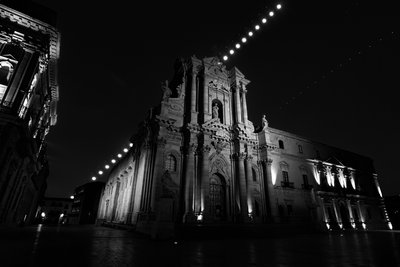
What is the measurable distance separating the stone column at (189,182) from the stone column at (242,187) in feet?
18.8

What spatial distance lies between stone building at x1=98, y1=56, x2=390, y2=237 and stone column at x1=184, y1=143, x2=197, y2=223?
100mm

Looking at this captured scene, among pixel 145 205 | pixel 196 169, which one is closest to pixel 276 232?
pixel 196 169

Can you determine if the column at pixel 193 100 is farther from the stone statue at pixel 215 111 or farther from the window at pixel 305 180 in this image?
the window at pixel 305 180

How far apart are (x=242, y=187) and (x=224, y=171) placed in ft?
8.82

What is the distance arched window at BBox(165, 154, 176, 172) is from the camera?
23.0 m

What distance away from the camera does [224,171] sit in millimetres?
25375

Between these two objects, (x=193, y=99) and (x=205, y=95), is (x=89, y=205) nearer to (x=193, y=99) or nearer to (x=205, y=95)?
(x=193, y=99)

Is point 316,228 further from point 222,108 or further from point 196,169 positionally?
point 222,108

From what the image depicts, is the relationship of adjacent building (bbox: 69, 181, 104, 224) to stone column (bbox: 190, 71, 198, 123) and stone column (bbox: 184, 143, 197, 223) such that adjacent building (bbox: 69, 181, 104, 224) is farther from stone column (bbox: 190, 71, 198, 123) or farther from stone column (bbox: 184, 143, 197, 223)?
stone column (bbox: 184, 143, 197, 223)

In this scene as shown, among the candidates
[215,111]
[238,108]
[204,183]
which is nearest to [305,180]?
[238,108]

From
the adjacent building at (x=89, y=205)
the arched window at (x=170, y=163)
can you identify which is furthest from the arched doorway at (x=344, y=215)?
the adjacent building at (x=89, y=205)

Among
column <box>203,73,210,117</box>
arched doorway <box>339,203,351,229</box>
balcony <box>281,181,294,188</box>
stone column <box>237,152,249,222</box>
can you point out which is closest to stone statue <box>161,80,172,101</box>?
column <box>203,73,210,117</box>

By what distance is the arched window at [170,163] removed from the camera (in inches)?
904

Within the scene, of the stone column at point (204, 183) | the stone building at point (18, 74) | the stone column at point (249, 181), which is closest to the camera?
the stone building at point (18, 74)
